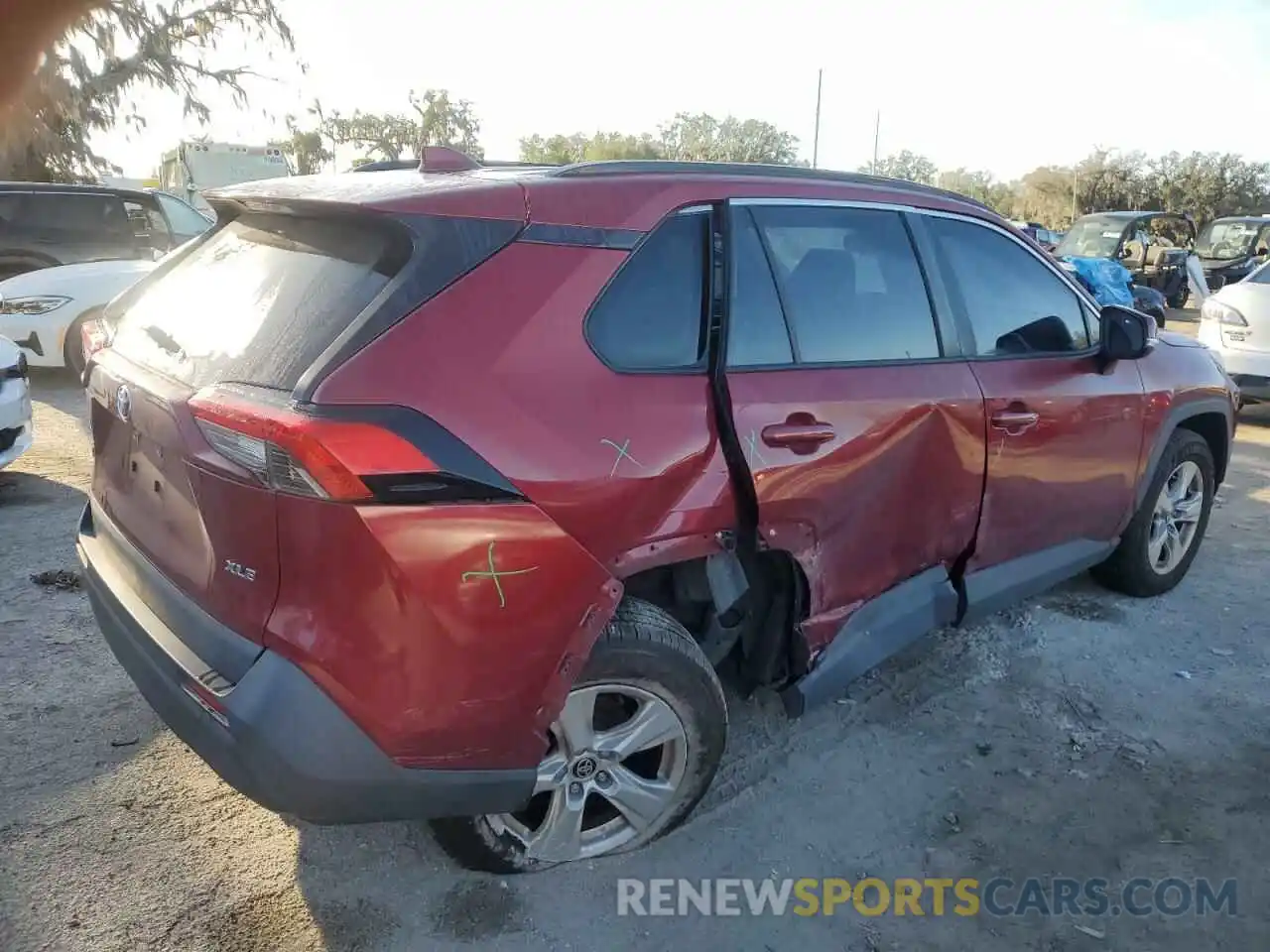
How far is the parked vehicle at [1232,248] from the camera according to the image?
17.2 metres

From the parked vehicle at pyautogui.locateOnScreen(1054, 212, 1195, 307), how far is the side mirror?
14145 mm

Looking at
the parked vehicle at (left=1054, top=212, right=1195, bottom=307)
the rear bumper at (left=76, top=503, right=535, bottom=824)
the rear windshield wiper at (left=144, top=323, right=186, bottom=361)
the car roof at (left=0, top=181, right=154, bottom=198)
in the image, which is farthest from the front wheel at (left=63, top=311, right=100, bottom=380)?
the parked vehicle at (left=1054, top=212, right=1195, bottom=307)

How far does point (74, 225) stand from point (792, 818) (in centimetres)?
1051

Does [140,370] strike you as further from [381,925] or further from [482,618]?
[381,925]

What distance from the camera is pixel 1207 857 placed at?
2756mm

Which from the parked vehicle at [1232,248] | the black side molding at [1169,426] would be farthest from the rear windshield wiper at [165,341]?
the parked vehicle at [1232,248]

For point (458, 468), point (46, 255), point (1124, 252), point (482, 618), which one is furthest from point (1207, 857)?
point (1124, 252)

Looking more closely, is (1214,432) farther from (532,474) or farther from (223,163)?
(223,163)

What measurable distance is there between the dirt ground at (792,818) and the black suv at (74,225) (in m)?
7.32

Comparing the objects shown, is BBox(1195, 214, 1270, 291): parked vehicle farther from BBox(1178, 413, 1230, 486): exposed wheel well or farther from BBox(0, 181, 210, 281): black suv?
BBox(0, 181, 210, 281): black suv

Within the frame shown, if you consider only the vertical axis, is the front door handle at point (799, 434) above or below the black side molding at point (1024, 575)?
above

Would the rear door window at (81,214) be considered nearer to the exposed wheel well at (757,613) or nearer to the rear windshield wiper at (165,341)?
the rear windshield wiper at (165,341)

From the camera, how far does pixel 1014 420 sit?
10.9 feet

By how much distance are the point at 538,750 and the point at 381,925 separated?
0.63 metres
